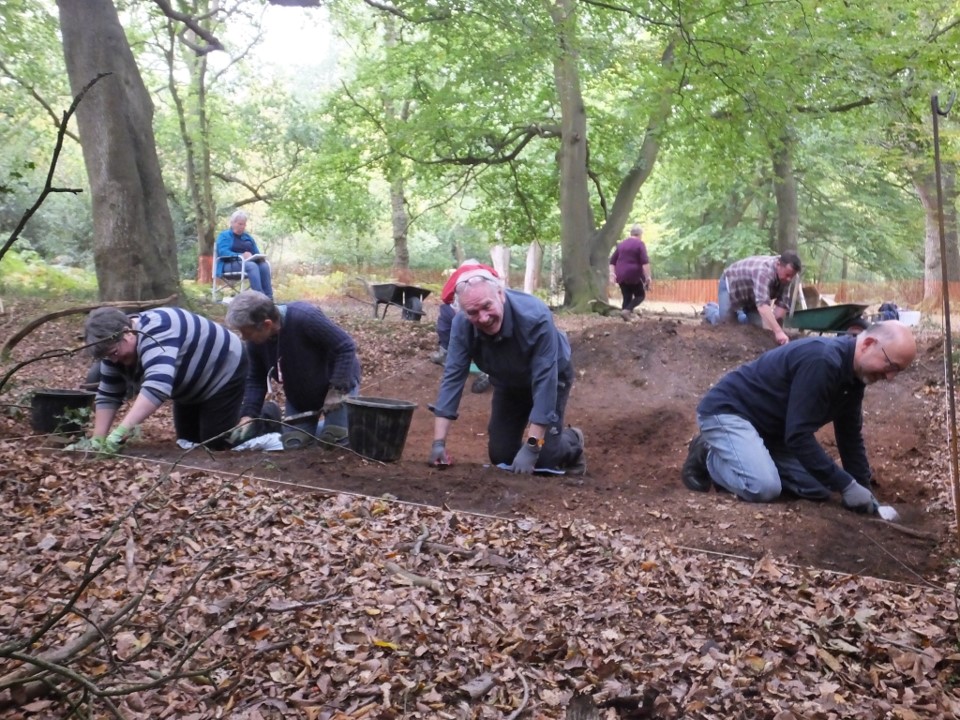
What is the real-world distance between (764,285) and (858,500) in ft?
14.8

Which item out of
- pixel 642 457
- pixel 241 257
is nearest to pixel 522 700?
pixel 642 457

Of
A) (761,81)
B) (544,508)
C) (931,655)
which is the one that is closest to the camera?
(931,655)

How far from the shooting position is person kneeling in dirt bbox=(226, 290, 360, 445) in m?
5.34

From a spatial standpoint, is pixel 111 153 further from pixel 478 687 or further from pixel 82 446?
pixel 478 687

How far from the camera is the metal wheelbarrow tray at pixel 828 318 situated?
398 inches

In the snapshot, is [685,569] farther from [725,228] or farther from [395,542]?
[725,228]

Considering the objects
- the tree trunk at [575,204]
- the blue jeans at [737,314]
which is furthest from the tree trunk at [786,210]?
the blue jeans at [737,314]

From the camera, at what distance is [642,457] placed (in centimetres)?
670

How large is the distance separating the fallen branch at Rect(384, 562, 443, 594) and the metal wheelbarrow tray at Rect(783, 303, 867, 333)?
812 cm

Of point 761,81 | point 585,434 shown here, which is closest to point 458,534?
point 585,434

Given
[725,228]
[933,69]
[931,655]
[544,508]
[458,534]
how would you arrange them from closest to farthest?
[931,655], [458,534], [544,508], [933,69], [725,228]

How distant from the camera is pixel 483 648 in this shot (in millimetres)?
2764

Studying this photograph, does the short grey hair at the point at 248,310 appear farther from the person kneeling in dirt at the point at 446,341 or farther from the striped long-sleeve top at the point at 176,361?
the person kneeling in dirt at the point at 446,341

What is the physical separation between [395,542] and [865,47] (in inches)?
409
